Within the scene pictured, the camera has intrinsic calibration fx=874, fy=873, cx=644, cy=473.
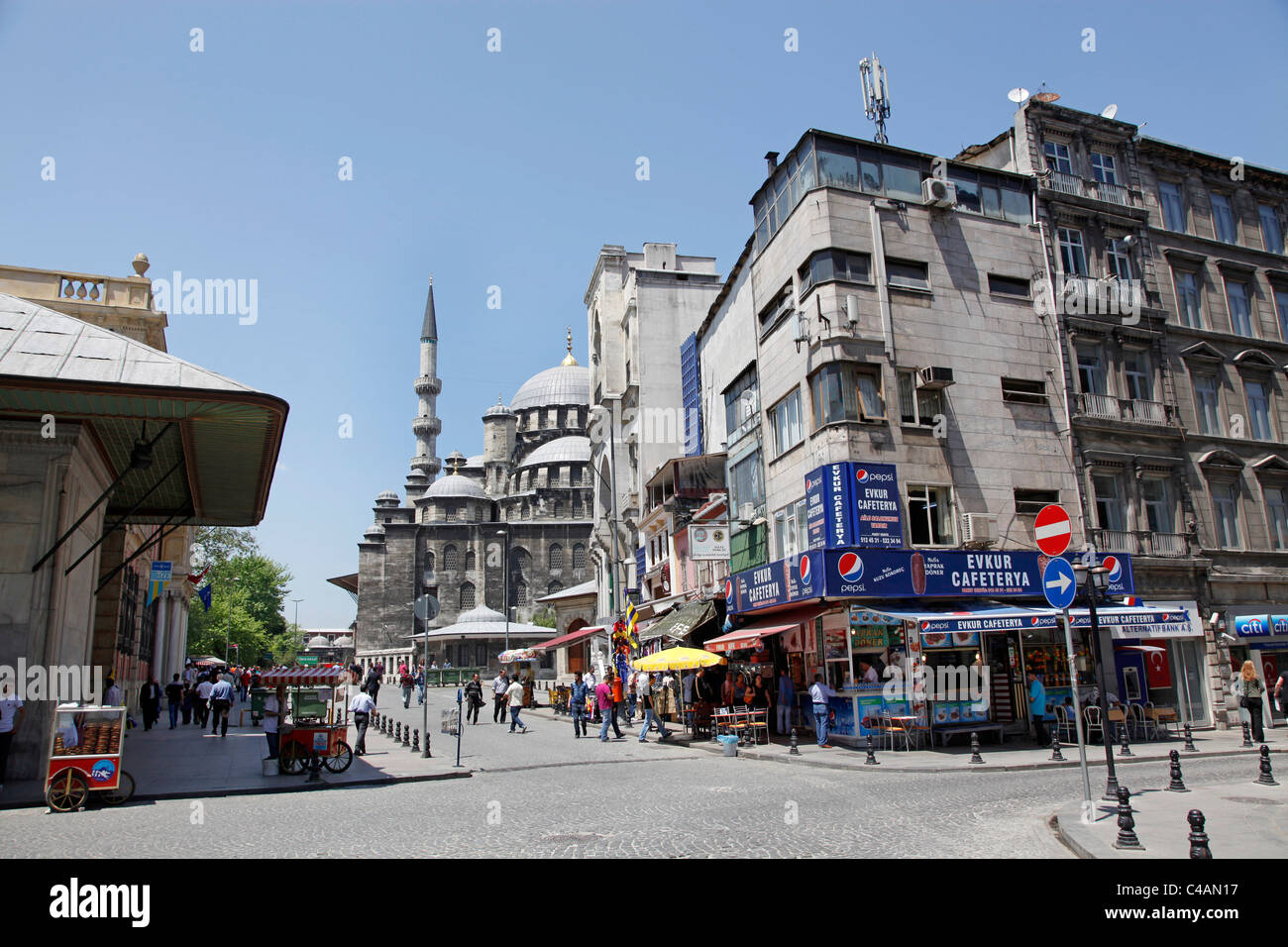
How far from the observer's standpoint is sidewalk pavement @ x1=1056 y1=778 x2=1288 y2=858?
7105 mm

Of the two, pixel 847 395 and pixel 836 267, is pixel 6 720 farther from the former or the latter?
pixel 836 267

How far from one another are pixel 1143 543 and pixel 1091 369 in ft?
15.2

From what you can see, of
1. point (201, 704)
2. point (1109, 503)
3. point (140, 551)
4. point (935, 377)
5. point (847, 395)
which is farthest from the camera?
point (201, 704)

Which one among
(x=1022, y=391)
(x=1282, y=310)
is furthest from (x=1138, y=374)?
(x=1282, y=310)

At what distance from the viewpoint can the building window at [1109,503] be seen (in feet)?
72.3

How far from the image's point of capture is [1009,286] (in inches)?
887

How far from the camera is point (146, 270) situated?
2544cm

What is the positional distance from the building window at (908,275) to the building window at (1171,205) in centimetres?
855

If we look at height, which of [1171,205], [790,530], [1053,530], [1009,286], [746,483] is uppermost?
[1171,205]

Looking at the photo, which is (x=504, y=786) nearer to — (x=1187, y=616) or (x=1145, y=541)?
(x=1187, y=616)

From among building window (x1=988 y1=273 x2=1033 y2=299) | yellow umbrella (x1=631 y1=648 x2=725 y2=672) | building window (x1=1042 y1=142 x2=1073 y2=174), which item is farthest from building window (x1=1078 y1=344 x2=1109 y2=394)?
yellow umbrella (x1=631 y1=648 x2=725 y2=672)

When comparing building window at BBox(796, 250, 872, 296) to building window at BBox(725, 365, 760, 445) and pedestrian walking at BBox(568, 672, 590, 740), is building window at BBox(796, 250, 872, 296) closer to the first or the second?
building window at BBox(725, 365, 760, 445)
